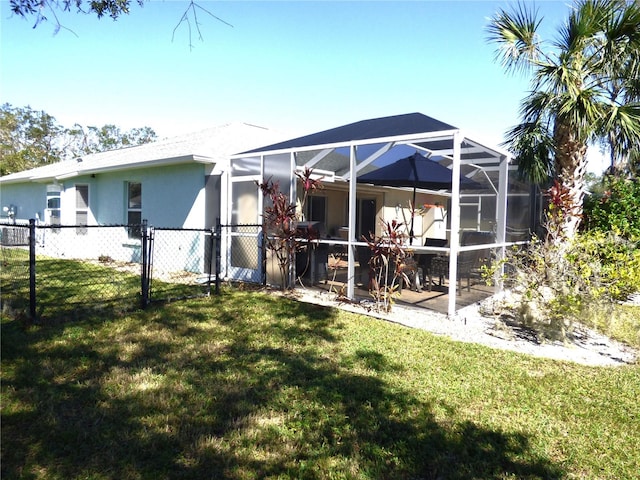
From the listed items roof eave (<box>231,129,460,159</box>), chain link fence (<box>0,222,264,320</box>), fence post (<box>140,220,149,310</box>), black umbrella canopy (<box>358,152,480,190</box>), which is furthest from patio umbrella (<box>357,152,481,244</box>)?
fence post (<box>140,220,149,310</box>)

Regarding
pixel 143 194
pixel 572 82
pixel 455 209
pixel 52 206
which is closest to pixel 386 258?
pixel 455 209

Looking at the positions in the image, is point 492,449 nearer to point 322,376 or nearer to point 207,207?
point 322,376

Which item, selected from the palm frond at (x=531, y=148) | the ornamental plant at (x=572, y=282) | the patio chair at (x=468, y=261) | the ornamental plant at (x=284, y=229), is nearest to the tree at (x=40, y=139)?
the ornamental plant at (x=284, y=229)

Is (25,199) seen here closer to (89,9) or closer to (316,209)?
(316,209)

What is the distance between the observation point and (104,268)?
37.3 ft

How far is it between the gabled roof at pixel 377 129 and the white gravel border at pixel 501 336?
10.1 ft

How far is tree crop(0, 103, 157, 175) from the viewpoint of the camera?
34.9 meters

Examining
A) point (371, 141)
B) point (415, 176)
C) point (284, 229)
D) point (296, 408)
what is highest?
point (371, 141)

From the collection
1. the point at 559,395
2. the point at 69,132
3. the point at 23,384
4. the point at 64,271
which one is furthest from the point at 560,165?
the point at 69,132

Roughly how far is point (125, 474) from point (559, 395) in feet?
12.8

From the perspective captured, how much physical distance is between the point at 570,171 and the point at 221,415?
965 cm

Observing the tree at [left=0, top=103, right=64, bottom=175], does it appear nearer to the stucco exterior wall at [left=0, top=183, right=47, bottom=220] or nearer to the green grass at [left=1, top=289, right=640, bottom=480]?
the stucco exterior wall at [left=0, top=183, right=47, bottom=220]

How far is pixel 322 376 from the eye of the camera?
4.34 m

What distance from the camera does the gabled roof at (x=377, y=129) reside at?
23.6 feet
